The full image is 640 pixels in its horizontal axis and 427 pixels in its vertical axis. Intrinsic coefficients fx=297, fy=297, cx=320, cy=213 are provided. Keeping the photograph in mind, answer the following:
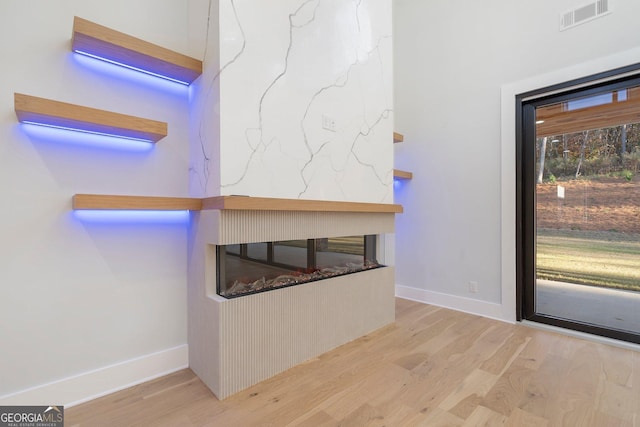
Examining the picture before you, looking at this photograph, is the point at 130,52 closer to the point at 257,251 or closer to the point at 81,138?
the point at 81,138

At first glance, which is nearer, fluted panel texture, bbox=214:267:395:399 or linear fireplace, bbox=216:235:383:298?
fluted panel texture, bbox=214:267:395:399

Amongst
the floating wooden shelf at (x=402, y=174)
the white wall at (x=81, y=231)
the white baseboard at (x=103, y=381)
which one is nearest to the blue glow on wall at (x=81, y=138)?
the white wall at (x=81, y=231)

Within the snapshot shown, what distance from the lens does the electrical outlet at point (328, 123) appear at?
6.59ft

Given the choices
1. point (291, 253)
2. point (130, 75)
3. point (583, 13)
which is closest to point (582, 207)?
point (583, 13)

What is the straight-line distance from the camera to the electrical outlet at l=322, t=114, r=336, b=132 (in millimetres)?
2008

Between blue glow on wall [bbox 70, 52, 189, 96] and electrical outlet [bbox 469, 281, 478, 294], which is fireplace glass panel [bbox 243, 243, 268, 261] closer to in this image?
blue glow on wall [bbox 70, 52, 189, 96]

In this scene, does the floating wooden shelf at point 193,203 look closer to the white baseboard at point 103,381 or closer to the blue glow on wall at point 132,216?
the blue glow on wall at point 132,216

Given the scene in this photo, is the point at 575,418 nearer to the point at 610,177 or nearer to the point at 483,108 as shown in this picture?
the point at 610,177

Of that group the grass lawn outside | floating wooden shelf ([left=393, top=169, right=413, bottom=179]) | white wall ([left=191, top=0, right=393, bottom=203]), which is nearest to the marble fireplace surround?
white wall ([left=191, top=0, right=393, bottom=203])

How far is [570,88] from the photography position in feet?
7.53

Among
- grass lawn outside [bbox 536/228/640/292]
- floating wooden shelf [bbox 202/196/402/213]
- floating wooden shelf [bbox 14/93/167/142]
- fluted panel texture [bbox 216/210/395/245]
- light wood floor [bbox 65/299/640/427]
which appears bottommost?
light wood floor [bbox 65/299/640/427]

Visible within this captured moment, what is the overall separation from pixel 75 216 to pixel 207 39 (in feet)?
3.81

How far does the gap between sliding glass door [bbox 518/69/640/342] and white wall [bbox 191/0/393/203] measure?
4.21ft

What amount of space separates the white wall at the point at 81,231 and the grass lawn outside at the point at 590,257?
9.38ft
